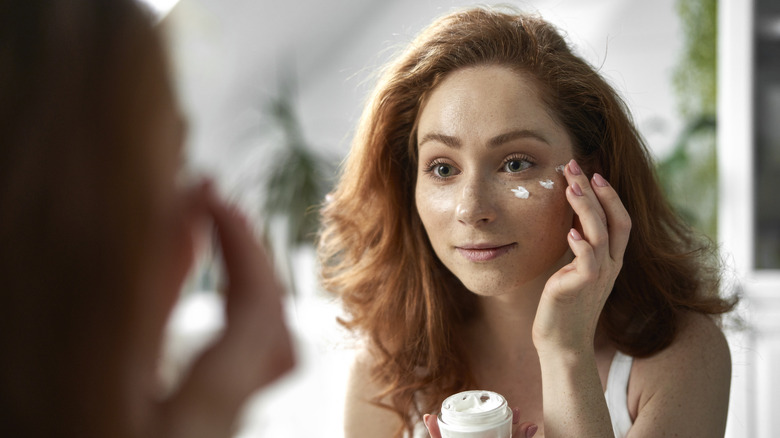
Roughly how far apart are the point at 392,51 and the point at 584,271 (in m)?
0.97

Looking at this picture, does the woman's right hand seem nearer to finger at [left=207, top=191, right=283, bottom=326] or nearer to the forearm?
the forearm

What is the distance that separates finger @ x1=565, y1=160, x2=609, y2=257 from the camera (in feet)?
2.27

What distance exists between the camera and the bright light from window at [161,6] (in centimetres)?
29

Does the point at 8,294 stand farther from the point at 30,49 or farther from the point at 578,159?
the point at 578,159

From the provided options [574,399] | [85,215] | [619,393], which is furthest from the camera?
[619,393]

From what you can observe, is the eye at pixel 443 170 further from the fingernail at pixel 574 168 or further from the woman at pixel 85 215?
the woman at pixel 85 215

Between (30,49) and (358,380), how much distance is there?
75 cm

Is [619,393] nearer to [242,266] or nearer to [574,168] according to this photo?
[574,168]

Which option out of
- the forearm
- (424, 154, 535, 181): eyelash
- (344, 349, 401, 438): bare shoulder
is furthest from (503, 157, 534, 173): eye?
(344, 349, 401, 438): bare shoulder

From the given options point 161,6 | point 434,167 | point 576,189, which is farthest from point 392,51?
point 161,6

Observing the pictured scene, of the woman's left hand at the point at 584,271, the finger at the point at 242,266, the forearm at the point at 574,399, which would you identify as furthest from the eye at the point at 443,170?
the finger at the point at 242,266

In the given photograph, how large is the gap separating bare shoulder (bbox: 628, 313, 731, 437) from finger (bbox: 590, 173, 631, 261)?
0.58ft

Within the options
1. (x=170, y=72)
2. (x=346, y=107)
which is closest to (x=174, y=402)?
(x=170, y=72)

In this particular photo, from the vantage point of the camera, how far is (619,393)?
80cm
